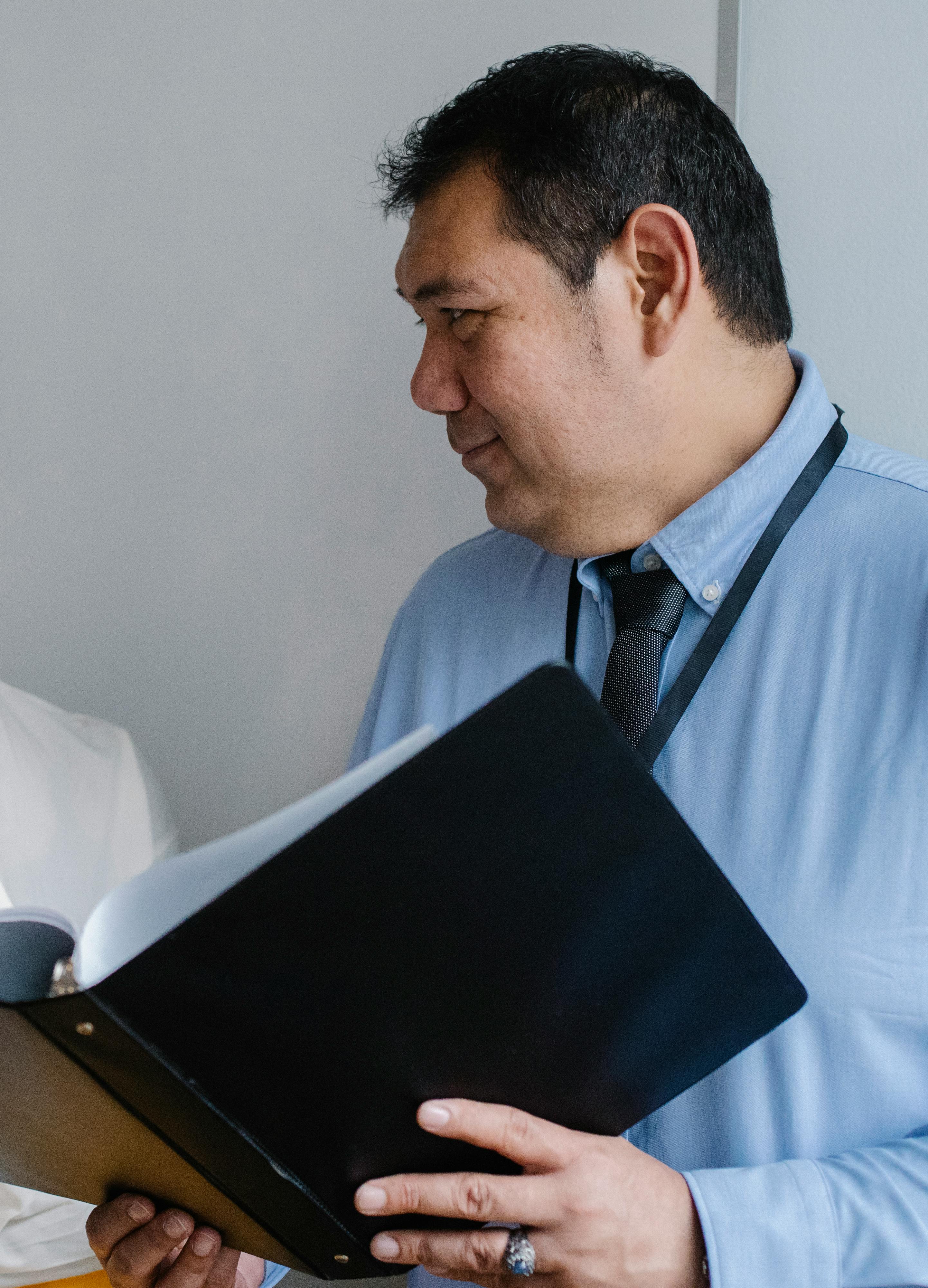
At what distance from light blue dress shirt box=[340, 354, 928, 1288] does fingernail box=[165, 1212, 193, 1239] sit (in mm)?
408

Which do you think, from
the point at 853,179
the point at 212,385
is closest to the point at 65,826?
the point at 212,385

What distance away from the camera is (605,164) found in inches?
44.3

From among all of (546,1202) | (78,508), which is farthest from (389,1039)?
(78,508)

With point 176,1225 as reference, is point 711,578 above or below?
above

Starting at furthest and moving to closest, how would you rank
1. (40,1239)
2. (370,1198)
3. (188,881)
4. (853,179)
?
(853,179)
(40,1239)
(370,1198)
(188,881)

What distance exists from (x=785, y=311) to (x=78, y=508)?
116 cm

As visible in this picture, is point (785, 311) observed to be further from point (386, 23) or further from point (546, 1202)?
point (546, 1202)

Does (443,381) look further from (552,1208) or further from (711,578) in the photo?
(552,1208)

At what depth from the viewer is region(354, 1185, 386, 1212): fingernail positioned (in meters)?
0.75

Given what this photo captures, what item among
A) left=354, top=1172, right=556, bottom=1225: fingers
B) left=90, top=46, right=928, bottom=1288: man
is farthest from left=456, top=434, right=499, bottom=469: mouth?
left=354, top=1172, right=556, bottom=1225: fingers

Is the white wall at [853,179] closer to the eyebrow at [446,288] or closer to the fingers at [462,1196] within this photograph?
the eyebrow at [446,288]

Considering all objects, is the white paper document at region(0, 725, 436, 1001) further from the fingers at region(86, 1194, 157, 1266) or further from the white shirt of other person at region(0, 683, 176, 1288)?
the white shirt of other person at region(0, 683, 176, 1288)

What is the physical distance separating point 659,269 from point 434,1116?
2.82 ft

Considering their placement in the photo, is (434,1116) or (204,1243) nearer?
(434,1116)
